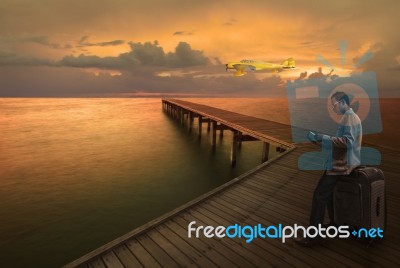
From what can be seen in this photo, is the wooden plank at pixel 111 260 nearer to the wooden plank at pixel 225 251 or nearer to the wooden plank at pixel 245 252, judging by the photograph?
the wooden plank at pixel 225 251

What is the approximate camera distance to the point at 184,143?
Result: 78.6 ft

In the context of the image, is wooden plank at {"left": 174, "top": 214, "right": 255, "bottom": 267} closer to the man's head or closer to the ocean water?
the man's head

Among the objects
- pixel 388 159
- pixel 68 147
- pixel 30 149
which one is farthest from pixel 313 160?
pixel 30 149

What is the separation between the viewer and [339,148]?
354 cm

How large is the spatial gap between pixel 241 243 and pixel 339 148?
7.14ft

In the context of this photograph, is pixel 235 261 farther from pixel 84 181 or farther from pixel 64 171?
pixel 64 171

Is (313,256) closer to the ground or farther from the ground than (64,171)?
farther from the ground

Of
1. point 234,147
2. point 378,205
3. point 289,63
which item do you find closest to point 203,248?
point 378,205

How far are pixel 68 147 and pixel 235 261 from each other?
23711 mm

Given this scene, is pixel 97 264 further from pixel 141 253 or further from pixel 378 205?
pixel 378 205

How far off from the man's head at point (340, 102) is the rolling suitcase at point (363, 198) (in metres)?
0.97

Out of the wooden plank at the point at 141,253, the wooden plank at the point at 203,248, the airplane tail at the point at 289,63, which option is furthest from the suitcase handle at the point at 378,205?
the airplane tail at the point at 289,63

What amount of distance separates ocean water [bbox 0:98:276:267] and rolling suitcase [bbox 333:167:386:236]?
7.06m

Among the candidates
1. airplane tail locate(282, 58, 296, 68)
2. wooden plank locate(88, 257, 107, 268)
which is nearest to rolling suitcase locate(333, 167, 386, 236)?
wooden plank locate(88, 257, 107, 268)
